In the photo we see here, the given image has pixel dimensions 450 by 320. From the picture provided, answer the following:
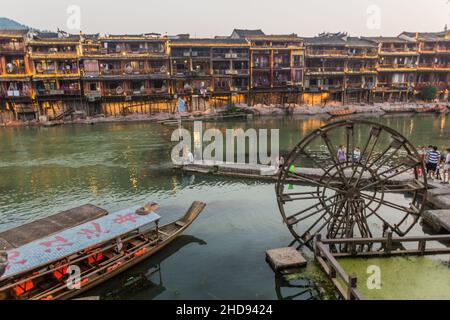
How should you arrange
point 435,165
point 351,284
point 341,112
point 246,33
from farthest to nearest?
point 246,33
point 341,112
point 435,165
point 351,284

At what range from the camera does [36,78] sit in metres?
56.2

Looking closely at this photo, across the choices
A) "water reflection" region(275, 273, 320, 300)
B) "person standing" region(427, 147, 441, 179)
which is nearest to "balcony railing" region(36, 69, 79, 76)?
"person standing" region(427, 147, 441, 179)

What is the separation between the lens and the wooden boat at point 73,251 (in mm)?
11836

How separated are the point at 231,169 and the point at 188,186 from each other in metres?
4.11

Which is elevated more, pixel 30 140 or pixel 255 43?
pixel 255 43

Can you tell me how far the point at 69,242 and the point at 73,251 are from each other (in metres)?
0.72

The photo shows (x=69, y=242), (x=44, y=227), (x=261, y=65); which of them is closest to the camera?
(x=69, y=242)

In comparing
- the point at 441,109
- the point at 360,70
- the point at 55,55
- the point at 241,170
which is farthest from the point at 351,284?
the point at 360,70

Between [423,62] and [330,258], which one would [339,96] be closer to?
[423,62]

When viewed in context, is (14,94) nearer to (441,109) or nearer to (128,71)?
(128,71)

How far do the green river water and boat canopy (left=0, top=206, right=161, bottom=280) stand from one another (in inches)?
74.9

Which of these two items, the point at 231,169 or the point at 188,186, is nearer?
the point at 188,186

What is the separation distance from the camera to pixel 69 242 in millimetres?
13297
